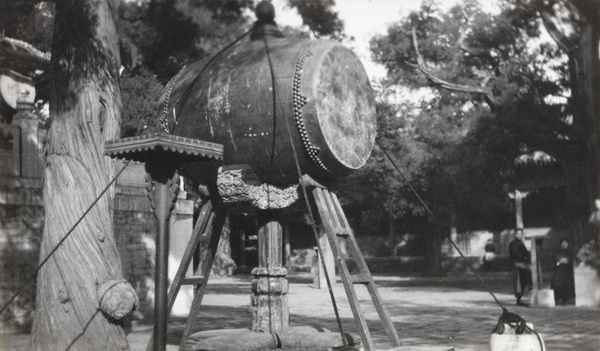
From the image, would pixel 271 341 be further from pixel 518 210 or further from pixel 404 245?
pixel 404 245

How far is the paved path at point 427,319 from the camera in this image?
29.4ft

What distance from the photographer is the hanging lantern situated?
7.54m

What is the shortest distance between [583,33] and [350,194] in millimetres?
12760

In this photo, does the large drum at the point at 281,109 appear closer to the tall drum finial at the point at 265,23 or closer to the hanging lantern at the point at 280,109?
the hanging lantern at the point at 280,109

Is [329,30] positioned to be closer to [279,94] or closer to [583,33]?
[583,33]

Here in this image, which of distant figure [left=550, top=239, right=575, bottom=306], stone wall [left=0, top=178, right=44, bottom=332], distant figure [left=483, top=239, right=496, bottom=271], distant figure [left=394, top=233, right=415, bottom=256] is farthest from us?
distant figure [left=394, top=233, right=415, bottom=256]

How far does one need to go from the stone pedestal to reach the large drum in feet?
2.10

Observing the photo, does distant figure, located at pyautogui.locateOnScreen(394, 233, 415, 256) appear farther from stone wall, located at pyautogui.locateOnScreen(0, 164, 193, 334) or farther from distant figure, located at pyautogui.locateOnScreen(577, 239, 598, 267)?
stone wall, located at pyautogui.locateOnScreen(0, 164, 193, 334)

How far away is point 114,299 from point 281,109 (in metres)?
2.74

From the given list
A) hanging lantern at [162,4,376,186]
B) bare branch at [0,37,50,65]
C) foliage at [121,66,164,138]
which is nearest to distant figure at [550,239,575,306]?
hanging lantern at [162,4,376,186]

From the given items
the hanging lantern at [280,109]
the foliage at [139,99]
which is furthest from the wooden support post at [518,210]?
the hanging lantern at [280,109]

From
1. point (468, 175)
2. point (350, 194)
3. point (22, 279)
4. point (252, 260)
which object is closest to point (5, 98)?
point (22, 279)

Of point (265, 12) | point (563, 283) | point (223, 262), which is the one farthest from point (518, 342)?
point (223, 262)

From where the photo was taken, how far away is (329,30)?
18.5 meters
